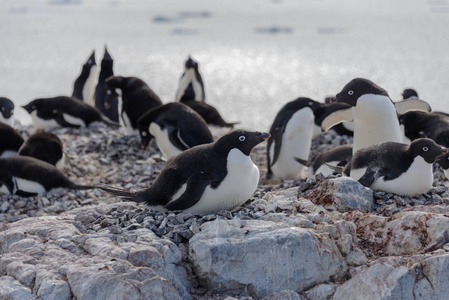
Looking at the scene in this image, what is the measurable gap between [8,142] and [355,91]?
3.43 m

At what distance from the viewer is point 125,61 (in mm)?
32562

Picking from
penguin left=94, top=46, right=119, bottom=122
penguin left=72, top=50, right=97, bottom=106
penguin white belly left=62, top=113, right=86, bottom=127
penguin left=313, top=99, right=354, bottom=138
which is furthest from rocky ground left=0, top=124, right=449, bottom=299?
penguin left=72, top=50, right=97, bottom=106

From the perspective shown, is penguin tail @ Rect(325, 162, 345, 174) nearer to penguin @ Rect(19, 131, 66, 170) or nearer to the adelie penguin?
penguin @ Rect(19, 131, 66, 170)

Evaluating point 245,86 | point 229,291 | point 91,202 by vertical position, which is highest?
point 229,291

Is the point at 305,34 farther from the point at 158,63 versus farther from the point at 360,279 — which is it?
the point at 360,279

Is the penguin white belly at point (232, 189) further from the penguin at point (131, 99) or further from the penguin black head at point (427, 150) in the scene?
the penguin at point (131, 99)

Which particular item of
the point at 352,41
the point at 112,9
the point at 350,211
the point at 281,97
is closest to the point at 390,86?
the point at 281,97

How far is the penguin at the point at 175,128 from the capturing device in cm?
643

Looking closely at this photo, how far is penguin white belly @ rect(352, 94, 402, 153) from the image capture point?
216 inches

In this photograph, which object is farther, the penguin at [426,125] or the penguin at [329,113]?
the penguin at [329,113]

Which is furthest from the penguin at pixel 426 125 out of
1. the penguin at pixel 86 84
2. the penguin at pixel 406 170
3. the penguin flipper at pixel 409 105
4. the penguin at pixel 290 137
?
the penguin at pixel 86 84

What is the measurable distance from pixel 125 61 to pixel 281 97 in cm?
1106

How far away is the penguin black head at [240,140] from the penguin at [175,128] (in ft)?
8.19

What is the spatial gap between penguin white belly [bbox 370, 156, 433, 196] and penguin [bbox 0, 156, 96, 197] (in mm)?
2926
